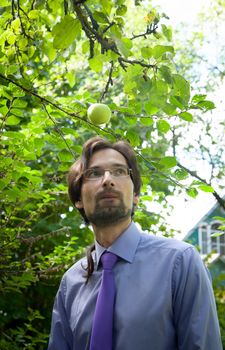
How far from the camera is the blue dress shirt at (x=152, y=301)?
167cm

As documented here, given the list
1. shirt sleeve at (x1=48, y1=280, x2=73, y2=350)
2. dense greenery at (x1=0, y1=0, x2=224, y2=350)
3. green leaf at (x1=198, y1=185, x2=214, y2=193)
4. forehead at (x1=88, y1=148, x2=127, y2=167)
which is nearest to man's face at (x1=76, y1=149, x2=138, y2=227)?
forehead at (x1=88, y1=148, x2=127, y2=167)

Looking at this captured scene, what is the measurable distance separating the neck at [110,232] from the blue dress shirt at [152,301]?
2cm

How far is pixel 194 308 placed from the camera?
1661 mm

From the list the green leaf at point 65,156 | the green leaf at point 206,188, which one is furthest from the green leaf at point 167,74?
the green leaf at point 65,156

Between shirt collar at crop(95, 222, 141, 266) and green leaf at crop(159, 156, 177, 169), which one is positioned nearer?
shirt collar at crop(95, 222, 141, 266)

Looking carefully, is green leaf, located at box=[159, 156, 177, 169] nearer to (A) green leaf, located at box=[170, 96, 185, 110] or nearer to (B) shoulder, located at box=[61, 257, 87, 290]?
(A) green leaf, located at box=[170, 96, 185, 110]

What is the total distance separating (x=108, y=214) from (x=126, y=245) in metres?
0.15

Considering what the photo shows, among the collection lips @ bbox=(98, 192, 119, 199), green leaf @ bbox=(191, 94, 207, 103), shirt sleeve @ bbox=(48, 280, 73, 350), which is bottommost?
shirt sleeve @ bbox=(48, 280, 73, 350)

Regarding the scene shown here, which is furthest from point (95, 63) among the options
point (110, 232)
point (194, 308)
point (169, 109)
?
point (194, 308)

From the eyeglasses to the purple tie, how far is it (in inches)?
15.0

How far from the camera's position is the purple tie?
5.69 ft

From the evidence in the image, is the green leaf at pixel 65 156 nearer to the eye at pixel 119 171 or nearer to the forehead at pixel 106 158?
the forehead at pixel 106 158

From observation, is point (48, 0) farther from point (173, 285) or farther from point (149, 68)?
point (173, 285)

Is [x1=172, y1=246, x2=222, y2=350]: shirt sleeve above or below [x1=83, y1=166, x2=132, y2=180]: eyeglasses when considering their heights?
below
